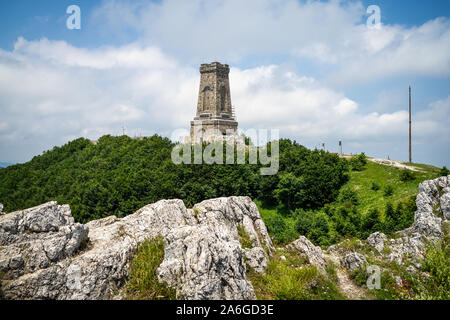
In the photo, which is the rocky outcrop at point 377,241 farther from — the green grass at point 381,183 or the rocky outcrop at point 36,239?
the rocky outcrop at point 36,239

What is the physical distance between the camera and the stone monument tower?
158 ft

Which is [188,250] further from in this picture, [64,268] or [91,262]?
[64,268]

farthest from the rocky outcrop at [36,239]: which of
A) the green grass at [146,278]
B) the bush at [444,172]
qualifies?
the bush at [444,172]

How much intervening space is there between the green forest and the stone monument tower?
6.74 meters

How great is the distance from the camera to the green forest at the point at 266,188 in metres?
26.1

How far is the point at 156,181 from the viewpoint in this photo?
34.1m

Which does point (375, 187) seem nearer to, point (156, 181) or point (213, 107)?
point (156, 181)

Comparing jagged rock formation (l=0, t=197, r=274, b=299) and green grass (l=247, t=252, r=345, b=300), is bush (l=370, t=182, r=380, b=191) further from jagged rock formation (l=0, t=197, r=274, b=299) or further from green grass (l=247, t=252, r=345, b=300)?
jagged rock formation (l=0, t=197, r=274, b=299)

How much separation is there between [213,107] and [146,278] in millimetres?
41517

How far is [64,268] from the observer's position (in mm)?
8562
